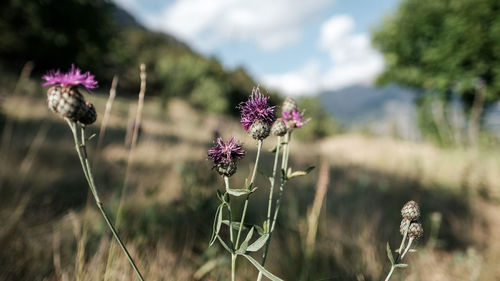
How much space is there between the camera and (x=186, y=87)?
3466 centimetres

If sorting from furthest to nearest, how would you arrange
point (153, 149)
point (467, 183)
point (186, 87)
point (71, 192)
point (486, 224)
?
point (186, 87)
point (153, 149)
point (467, 183)
point (486, 224)
point (71, 192)

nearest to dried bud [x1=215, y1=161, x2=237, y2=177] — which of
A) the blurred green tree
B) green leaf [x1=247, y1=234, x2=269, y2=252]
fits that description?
green leaf [x1=247, y1=234, x2=269, y2=252]

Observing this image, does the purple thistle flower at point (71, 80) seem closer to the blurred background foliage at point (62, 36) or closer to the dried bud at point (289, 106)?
the dried bud at point (289, 106)

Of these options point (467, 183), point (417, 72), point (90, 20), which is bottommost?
point (467, 183)

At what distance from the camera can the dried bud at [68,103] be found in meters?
0.79

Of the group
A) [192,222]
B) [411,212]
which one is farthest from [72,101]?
[192,222]

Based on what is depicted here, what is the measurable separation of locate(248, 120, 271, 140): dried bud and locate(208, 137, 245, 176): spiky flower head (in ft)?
0.25

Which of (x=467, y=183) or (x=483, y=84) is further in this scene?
(x=483, y=84)

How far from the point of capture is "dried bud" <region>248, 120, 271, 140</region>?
0.85 meters

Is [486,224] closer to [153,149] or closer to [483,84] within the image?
[153,149]

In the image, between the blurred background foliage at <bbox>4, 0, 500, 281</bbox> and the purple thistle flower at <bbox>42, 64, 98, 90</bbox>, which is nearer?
the purple thistle flower at <bbox>42, 64, 98, 90</bbox>

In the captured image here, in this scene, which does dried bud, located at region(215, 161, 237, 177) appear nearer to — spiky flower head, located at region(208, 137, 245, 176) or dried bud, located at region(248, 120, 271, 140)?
spiky flower head, located at region(208, 137, 245, 176)

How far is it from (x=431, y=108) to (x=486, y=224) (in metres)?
17.2

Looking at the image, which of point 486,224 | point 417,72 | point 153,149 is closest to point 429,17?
point 417,72
